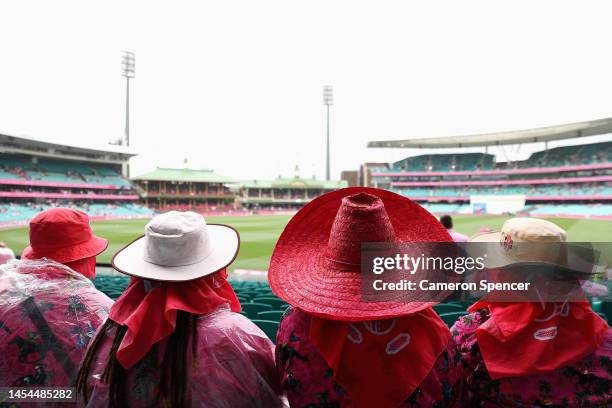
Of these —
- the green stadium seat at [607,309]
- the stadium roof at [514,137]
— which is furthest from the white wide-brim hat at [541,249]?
the stadium roof at [514,137]

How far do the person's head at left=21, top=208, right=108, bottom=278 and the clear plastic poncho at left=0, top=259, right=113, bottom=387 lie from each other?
304 mm

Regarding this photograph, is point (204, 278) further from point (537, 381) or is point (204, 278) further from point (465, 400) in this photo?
point (537, 381)

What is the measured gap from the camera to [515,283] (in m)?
1.21

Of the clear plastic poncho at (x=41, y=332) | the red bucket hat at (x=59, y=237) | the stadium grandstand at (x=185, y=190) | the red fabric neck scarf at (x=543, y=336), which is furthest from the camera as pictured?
the stadium grandstand at (x=185, y=190)

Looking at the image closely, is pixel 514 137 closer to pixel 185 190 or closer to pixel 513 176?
pixel 513 176

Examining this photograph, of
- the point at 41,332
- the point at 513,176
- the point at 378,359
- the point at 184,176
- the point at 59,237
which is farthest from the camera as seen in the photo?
the point at 184,176

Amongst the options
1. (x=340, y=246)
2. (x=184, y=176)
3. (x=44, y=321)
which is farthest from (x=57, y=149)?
(x=340, y=246)

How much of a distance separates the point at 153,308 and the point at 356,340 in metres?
0.63

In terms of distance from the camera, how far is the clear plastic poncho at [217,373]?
1.11 m

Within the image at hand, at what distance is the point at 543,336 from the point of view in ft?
3.78

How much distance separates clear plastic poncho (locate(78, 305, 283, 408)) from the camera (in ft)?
3.64

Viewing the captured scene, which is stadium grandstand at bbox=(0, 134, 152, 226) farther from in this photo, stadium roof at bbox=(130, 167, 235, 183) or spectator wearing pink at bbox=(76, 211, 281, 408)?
spectator wearing pink at bbox=(76, 211, 281, 408)

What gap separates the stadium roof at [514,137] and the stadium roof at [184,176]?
21804 mm

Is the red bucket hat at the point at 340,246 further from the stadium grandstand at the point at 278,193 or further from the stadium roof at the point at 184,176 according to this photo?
the stadium grandstand at the point at 278,193
